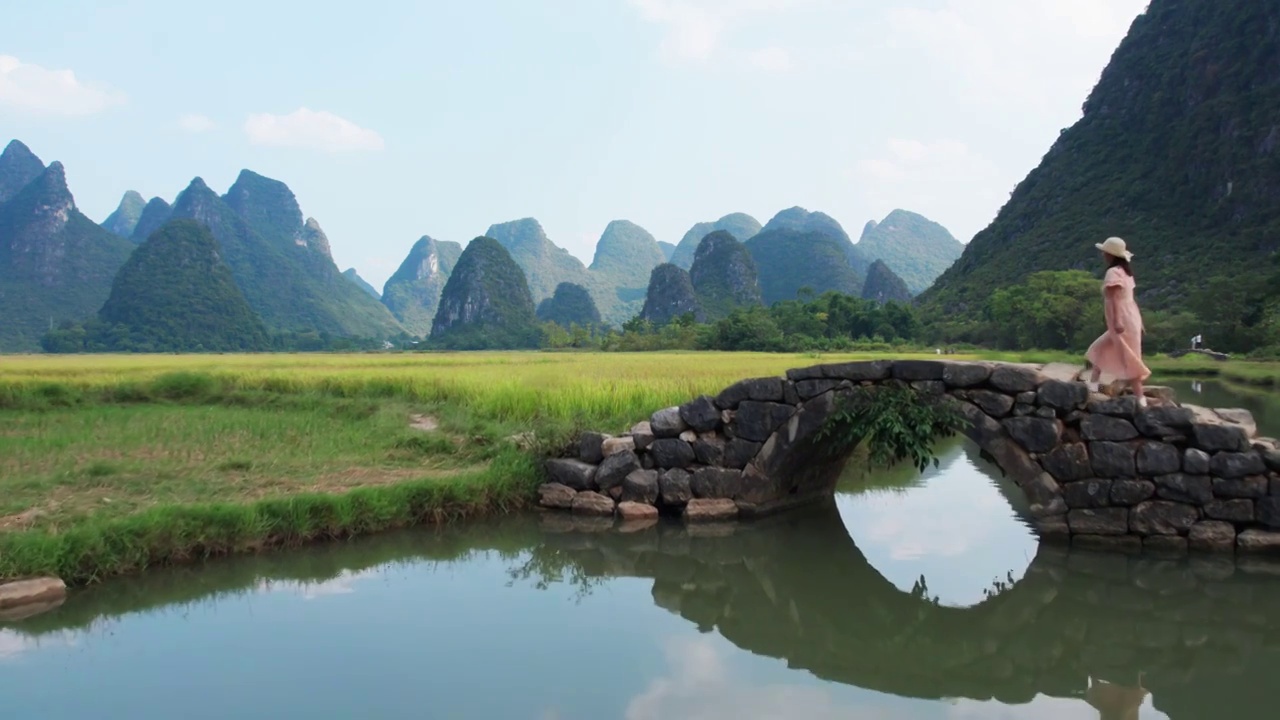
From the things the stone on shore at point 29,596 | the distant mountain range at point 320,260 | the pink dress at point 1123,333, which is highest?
the distant mountain range at point 320,260

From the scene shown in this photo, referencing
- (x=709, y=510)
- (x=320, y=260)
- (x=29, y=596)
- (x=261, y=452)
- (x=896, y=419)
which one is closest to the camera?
(x=29, y=596)

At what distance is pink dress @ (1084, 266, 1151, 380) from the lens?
576cm

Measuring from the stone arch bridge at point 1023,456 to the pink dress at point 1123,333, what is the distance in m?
0.22

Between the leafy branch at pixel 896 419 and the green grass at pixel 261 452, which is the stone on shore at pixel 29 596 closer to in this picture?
the green grass at pixel 261 452

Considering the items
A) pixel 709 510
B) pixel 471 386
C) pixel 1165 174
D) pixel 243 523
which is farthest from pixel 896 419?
pixel 1165 174

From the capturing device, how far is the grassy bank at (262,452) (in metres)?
5.55

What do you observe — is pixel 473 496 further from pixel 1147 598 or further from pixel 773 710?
pixel 1147 598

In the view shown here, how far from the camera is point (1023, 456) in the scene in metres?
6.05

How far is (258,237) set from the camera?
84812 millimetres

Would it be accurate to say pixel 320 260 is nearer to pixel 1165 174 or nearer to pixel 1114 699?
pixel 1165 174

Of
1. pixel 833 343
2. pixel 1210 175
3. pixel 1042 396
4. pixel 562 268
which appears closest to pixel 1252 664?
pixel 1042 396

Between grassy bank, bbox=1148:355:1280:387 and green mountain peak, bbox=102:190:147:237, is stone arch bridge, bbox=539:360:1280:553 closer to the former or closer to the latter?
grassy bank, bbox=1148:355:1280:387

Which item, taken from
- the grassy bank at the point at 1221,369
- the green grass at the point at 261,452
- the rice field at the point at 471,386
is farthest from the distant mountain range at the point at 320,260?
the green grass at the point at 261,452

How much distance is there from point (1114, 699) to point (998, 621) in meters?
1.00
